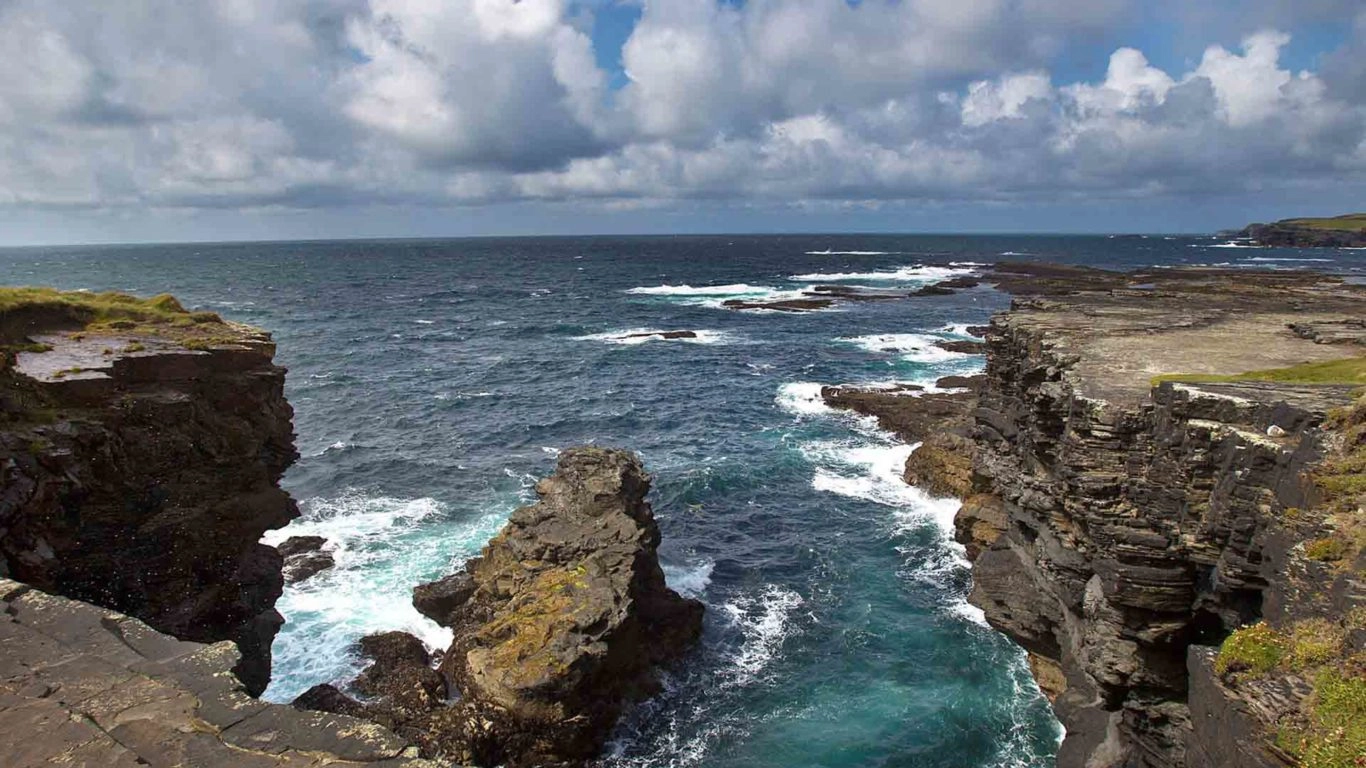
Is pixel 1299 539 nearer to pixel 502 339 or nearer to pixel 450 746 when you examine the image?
pixel 450 746

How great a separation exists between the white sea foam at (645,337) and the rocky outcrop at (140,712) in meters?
73.2

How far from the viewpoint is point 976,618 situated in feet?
96.8

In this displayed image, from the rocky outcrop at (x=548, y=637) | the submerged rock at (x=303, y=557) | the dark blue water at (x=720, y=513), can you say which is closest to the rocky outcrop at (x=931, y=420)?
the dark blue water at (x=720, y=513)

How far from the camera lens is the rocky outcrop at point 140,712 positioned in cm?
927

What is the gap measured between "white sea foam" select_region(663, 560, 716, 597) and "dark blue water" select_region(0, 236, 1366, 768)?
0.14 metres

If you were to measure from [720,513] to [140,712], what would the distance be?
31191 millimetres

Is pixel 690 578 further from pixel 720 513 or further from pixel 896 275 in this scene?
pixel 896 275

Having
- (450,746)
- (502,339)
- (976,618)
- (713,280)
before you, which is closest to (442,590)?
(450,746)

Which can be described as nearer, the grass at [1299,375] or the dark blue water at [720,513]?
the grass at [1299,375]

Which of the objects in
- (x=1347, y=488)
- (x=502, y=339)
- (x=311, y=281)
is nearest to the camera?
(x=1347, y=488)

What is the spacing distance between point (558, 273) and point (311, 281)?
5510 cm

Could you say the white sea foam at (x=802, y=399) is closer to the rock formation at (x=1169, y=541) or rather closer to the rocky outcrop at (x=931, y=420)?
the rocky outcrop at (x=931, y=420)

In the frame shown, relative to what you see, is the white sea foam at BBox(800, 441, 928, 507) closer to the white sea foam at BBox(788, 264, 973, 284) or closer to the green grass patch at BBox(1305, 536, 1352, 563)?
the green grass patch at BBox(1305, 536, 1352, 563)

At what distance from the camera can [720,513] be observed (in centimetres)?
3969
